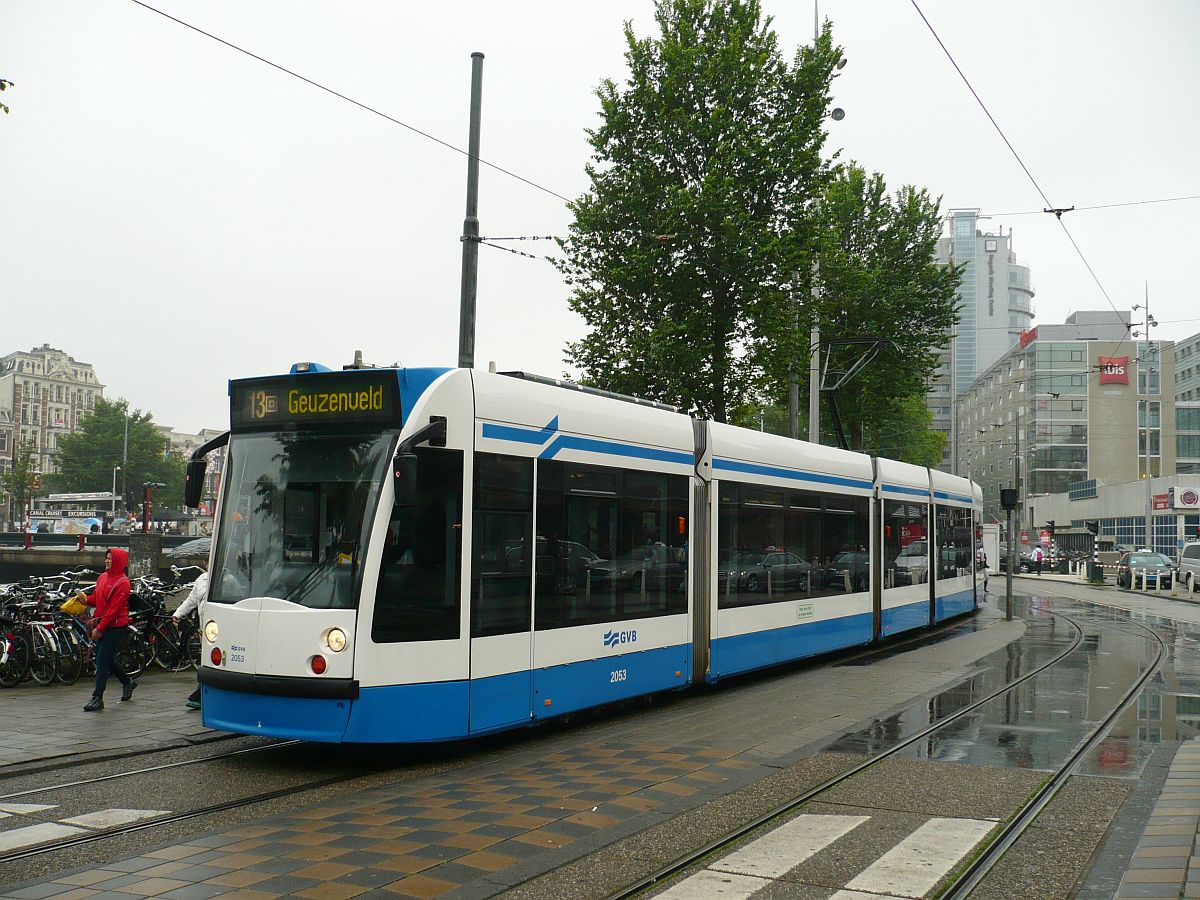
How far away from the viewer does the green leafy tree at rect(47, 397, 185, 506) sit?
83875 millimetres

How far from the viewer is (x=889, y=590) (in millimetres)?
17922

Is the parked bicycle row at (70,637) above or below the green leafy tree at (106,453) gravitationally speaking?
below

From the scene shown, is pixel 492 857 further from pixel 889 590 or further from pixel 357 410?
pixel 889 590

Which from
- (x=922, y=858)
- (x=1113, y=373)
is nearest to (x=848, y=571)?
(x=922, y=858)

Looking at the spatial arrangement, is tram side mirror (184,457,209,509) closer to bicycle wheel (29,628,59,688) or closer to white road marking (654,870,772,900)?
bicycle wheel (29,628,59,688)

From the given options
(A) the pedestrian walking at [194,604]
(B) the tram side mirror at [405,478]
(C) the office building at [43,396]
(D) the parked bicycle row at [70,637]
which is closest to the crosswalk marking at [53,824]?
(B) the tram side mirror at [405,478]

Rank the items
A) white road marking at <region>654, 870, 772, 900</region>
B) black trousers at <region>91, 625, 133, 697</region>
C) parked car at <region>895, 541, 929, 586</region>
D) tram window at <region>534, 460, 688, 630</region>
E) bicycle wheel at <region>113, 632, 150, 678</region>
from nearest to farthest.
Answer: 1. white road marking at <region>654, 870, 772, 900</region>
2. tram window at <region>534, 460, 688, 630</region>
3. black trousers at <region>91, 625, 133, 697</region>
4. bicycle wheel at <region>113, 632, 150, 678</region>
5. parked car at <region>895, 541, 929, 586</region>

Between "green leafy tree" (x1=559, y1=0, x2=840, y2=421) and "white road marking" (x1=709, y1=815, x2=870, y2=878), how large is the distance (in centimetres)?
1714

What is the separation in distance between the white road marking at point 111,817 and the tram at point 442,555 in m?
1.28

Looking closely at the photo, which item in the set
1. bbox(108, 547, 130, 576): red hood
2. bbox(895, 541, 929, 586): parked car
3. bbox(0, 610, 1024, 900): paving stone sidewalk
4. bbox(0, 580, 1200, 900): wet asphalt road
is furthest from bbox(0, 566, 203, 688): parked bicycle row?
bbox(895, 541, 929, 586): parked car

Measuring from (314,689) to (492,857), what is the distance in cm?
250

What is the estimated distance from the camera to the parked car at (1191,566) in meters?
38.8

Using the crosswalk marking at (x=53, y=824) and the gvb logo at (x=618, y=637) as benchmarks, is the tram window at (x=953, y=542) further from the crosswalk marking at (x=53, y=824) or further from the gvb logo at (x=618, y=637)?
the crosswalk marking at (x=53, y=824)

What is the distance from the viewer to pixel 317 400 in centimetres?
847
